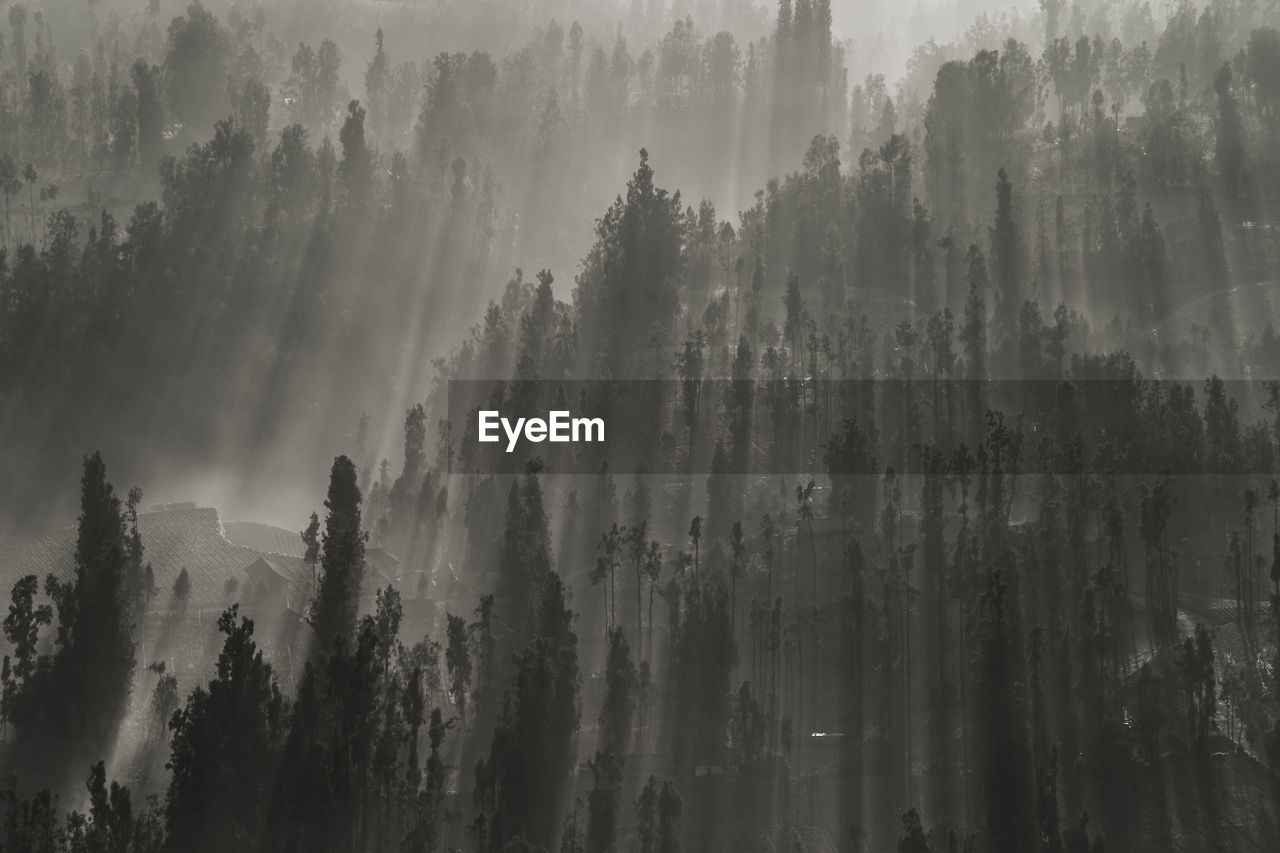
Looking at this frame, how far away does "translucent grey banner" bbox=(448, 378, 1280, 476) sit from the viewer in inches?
6176

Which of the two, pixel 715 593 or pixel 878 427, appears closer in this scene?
pixel 715 593

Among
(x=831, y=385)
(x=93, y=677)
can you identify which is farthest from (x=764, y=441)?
(x=93, y=677)

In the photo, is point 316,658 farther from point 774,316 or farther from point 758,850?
point 774,316

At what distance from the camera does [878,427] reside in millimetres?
167375

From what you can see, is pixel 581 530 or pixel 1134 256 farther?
pixel 1134 256

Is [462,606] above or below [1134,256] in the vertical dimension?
below

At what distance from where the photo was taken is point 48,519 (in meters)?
176

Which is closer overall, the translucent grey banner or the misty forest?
the misty forest

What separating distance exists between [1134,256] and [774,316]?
4300 centimetres

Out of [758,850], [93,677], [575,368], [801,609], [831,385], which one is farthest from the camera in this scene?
[575,368]

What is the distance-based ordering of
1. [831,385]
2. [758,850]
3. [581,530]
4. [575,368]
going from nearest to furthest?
[758,850] < [581,530] < [831,385] < [575,368]

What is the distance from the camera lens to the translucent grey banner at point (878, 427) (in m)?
157

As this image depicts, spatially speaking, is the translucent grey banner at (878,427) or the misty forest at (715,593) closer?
the misty forest at (715,593)

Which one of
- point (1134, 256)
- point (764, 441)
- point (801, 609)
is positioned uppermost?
point (1134, 256)
